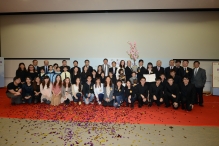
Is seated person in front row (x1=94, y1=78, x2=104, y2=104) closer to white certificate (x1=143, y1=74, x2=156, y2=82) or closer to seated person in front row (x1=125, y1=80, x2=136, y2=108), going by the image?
seated person in front row (x1=125, y1=80, x2=136, y2=108)

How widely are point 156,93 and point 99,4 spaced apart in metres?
4.27

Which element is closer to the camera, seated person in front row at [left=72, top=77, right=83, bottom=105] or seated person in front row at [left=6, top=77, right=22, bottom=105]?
seated person in front row at [left=6, top=77, right=22, bottom=105]

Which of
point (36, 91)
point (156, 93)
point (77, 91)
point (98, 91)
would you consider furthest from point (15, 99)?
point (156, 93)

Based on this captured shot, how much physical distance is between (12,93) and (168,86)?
5016 mm

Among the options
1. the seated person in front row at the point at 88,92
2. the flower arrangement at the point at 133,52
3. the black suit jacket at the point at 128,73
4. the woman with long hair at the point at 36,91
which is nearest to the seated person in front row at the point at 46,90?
the woman with long hair at the point at 36,91

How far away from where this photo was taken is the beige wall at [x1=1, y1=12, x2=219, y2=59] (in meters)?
7.61

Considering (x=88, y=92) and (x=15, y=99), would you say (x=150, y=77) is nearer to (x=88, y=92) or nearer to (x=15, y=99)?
(x=88, y=92)

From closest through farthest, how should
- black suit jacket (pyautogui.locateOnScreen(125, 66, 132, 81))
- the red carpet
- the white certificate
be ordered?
the red carpet < the white certificate < black suit jacket (pyautogui.locateOnScreen(125, 66, 132, 81))

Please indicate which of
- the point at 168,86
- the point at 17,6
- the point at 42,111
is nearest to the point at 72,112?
the point at 42,111

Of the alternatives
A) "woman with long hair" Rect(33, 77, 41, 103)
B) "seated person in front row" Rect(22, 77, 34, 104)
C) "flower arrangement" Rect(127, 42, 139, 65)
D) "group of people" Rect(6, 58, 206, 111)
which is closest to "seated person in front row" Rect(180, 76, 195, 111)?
"group of people" Rect(6, 58, 206, 111)

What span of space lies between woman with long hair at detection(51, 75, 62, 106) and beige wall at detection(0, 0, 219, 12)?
3306mm

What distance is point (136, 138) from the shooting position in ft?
10.1

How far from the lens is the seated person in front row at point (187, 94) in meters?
4.93

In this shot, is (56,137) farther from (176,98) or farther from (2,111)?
(176,98)
